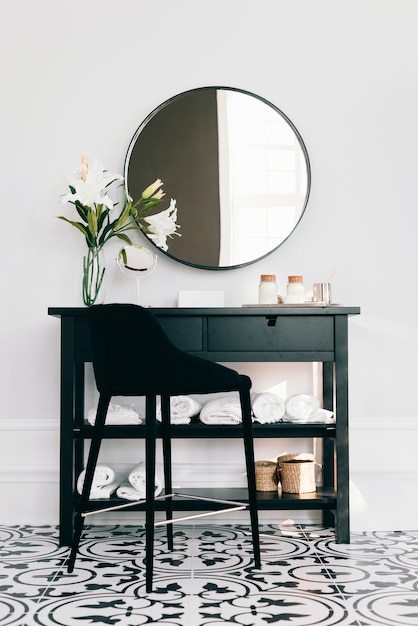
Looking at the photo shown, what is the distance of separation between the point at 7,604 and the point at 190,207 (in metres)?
1.75

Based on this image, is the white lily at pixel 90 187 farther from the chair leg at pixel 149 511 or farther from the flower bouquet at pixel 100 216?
the chair leg at pixel 149 511

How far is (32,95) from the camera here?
3088 mm

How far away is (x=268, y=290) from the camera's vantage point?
9.26 ft

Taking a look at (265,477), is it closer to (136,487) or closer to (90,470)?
(136,487)

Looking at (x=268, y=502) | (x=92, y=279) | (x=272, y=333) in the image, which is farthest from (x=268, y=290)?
(x=268, y=502)

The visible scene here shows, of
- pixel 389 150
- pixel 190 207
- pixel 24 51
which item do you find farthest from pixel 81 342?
pixel 389 150

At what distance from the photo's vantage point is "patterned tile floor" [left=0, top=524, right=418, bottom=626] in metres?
1.94

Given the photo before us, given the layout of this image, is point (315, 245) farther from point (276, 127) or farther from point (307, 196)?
point (276, 127)

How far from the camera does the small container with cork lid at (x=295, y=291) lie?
278 cm

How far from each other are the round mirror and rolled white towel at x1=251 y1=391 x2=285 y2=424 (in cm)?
65

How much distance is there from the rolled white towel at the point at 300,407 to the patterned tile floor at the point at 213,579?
472mm

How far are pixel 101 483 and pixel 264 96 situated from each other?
1.83m

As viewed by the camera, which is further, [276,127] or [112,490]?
[276,127]

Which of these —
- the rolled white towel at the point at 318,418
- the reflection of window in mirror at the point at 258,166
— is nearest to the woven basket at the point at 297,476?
the rolled white towel at the point at 318,418
